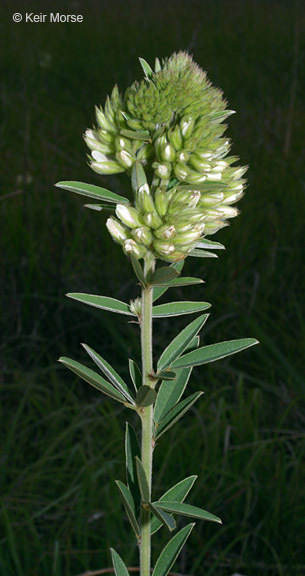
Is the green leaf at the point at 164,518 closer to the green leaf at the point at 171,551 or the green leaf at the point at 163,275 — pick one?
the green leaf at the point at 171,551

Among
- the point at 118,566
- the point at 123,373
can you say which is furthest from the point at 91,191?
the point at 123,373

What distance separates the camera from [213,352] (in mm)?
805

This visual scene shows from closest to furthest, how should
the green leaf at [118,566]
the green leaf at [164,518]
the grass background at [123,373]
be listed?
the green leaf at [164,518]
the green leaf at [118,566]
the grass background at [123,373]

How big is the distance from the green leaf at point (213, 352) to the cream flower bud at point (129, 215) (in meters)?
0.17

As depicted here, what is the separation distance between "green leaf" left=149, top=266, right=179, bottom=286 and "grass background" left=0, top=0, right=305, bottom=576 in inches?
47.4

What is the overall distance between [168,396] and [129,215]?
27 cm

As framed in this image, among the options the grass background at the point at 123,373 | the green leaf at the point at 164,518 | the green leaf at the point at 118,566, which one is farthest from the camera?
the grass background at the point at 123,373

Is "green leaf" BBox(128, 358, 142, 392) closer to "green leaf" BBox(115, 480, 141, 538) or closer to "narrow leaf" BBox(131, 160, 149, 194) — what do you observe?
"green leaf" BBox(115, 480, 141, 538)

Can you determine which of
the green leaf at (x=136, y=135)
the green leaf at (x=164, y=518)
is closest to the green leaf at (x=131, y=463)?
the green leaf at (x=164, y=518)

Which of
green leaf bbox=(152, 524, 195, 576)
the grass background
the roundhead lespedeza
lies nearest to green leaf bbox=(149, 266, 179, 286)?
the roundhead lespedeza

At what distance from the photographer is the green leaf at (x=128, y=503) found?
0.74m

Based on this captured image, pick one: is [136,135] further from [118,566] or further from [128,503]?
[118,566]

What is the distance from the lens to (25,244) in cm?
322

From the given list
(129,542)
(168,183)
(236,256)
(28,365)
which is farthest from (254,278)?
(168,183)
